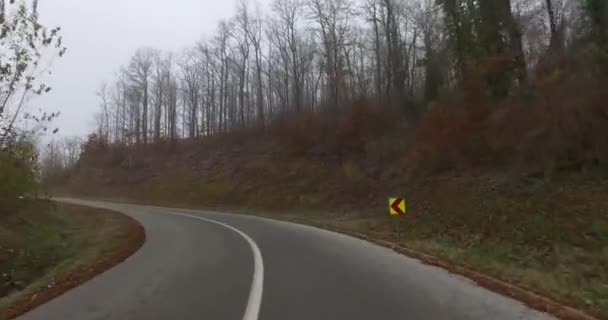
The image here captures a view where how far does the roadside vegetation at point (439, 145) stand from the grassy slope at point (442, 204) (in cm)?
11

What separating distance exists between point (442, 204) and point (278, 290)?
17472 millimetres

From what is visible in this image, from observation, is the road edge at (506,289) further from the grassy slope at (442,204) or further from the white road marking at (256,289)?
the white road marking at (256,289)

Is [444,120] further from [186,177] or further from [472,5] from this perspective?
[186,177]

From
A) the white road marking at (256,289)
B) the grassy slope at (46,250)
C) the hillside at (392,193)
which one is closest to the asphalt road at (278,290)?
the white road marking at (256,289)

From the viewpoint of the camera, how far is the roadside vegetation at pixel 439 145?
18.6 m

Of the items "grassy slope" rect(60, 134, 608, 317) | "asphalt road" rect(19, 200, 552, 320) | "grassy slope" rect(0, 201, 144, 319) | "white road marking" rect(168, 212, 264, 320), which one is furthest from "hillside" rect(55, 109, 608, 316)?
"grassy slope" rect(0, 201, 144, 319)

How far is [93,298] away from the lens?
31.1ft

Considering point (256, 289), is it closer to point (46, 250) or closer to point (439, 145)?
point (46, 250)

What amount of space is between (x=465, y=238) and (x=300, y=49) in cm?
4481

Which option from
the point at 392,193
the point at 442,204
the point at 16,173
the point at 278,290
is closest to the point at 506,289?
the point at 278,290

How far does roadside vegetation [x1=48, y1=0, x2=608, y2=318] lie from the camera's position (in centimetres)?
1861

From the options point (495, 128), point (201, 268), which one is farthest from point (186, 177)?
point (201, 268)

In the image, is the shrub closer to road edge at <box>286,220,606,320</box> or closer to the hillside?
the hillside

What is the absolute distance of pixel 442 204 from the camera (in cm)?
2562
